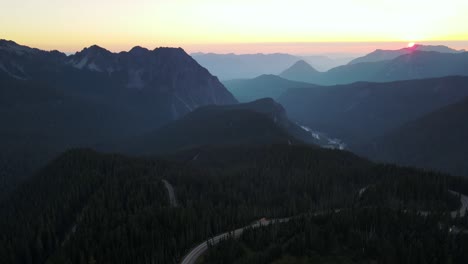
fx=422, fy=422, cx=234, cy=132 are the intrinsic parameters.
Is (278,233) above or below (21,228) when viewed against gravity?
above

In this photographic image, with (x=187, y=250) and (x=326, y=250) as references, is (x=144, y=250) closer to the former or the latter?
(x=187, y=250)

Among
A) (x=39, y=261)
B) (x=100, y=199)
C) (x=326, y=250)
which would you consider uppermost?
(x=326, y=250)

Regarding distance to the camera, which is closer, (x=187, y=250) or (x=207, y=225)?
(x=187, y=250)

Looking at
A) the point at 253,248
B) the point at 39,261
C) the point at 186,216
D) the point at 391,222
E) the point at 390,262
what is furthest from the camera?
the point at 39,261

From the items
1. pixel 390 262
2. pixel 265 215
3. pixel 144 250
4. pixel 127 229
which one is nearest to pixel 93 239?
pixel 127 229

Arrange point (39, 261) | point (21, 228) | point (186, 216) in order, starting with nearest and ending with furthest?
point (186, 216) < point (39, 261) < point (21, 228)

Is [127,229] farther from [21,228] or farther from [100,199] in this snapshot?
[21,228]
